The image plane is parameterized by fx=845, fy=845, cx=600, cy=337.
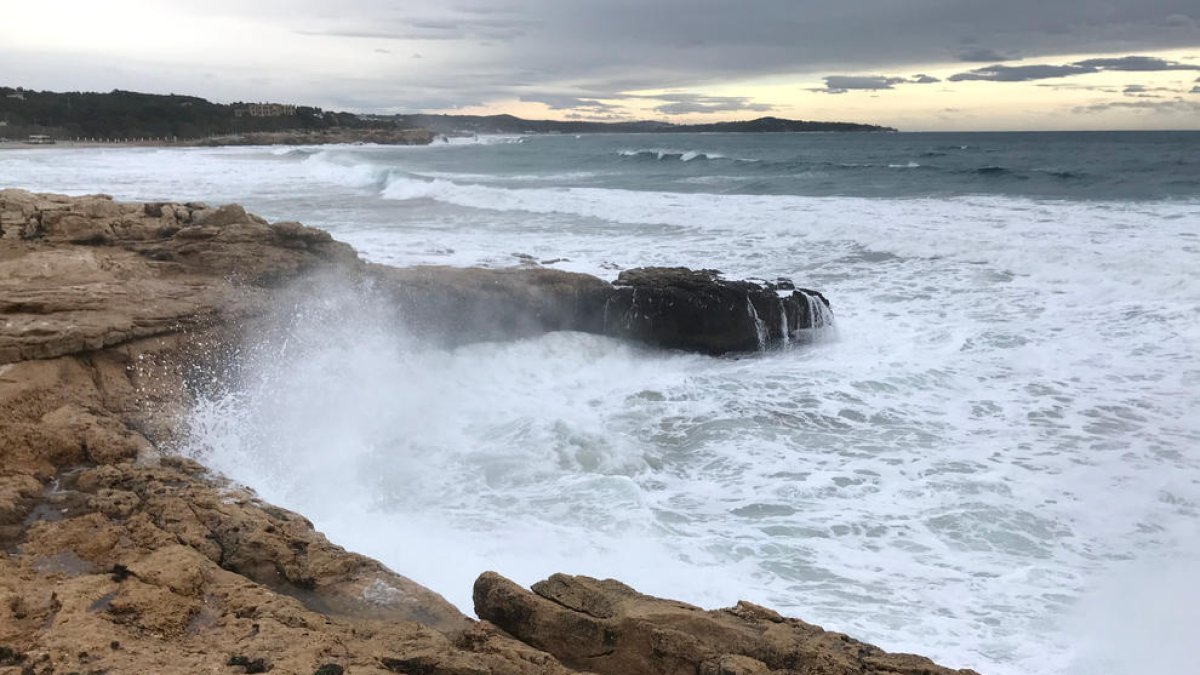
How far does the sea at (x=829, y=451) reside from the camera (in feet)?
17.1

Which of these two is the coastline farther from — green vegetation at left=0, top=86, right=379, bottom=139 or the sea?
the sea

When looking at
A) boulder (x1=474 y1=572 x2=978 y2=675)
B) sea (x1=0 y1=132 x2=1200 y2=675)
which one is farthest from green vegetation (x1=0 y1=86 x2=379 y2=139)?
boulder (x1=474 y1=572 x2=978 y2=675)

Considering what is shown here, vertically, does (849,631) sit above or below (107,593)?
below

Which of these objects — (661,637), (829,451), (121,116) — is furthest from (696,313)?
(121,116)

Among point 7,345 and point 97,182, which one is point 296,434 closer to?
point 7,345

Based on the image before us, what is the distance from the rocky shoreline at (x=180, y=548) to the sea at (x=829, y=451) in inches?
30.1

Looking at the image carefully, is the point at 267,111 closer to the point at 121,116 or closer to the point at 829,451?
the point at 121,116

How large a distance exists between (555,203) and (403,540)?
19161 millimetres

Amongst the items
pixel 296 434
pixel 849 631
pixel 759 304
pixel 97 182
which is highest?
pixel 97 182

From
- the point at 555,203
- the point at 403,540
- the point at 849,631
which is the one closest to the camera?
the point at 849,631

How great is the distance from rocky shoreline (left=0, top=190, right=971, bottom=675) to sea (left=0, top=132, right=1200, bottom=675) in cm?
77

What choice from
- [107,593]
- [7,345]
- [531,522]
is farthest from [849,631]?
[7,345]

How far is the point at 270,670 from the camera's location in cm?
296

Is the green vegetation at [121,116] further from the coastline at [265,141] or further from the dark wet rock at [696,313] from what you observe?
the dark wet rock at [696,313]
